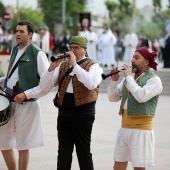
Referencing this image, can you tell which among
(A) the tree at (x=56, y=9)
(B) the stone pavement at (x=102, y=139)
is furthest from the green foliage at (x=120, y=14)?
(B) the stone pavement at (x=102, y=139)

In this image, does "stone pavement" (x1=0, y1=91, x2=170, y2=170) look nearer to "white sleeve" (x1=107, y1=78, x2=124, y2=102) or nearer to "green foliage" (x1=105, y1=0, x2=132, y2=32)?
"white sleeve" (x1=107, y1=78, x2=124, y2=102)

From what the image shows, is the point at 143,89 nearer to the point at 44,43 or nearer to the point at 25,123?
the point at 25,123

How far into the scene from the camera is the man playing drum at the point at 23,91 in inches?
295

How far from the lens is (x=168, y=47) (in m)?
25.5

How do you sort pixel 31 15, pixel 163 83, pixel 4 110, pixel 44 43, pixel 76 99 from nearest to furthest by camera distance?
pixel 76 99, pixel 4 110, pixel 163 83, pixel 44 43, pixel 31 15

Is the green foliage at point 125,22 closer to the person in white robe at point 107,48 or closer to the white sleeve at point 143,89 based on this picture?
the person in white robe at point 107,48

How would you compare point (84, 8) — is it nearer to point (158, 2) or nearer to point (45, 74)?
point (158, 2)

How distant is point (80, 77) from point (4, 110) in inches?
42.3

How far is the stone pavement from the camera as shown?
9.16 m

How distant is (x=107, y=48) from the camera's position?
28.1 m

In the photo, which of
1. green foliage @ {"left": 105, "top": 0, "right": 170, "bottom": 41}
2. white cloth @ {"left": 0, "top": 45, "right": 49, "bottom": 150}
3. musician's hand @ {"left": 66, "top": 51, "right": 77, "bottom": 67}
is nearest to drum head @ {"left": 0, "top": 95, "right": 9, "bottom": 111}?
white cloth @ {"left": 0, "top": 45, "right": 49, "bottom": 150}

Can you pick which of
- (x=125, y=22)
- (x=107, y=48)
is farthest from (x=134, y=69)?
(x=125, y=22)

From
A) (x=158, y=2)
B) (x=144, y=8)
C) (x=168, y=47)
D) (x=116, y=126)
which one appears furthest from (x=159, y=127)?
(x=144, y=8)

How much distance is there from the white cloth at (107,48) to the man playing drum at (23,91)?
19.9 meters
